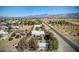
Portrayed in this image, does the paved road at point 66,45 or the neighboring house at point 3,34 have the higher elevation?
the neighboring house at point 3,34

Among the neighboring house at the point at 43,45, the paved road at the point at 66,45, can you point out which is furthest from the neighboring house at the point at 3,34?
the paved road at the point at 66,45

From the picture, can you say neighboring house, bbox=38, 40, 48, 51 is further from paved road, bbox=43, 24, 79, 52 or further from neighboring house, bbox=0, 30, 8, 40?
neighboring house, bbox=0, 30, 8, 40

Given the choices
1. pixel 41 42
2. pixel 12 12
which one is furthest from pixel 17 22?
pixel 41 42

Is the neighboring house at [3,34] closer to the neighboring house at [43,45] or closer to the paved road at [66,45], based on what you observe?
the neighboring house at [43,45]

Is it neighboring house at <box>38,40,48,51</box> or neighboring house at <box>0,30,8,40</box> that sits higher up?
neighboring house at <box>0,30,8,40</box>

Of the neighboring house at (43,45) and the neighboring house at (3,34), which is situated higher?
the neighboring house at (3,34)

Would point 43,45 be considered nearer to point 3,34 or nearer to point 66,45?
point 66,45

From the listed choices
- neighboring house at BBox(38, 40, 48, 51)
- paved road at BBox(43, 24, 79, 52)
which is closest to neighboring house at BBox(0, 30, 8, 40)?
neighboring house at BBox(38, 40, 48, 51)

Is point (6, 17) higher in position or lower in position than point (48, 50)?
higher

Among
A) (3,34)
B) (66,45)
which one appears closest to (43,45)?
(66,45)
